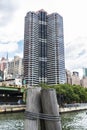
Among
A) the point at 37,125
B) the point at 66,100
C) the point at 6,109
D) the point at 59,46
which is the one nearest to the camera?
the point at 37,125

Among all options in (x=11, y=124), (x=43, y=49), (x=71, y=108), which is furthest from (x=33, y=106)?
(x=43, y=49)

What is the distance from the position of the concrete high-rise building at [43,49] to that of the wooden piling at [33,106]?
6508 inches

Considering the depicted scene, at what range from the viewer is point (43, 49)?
180 metres

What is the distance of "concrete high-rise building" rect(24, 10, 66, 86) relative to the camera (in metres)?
172

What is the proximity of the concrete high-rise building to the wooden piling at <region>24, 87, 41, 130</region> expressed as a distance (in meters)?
165

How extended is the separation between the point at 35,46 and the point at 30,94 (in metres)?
174

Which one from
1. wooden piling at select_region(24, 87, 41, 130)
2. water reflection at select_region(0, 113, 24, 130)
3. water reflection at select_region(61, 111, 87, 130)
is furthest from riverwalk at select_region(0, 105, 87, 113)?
wooden piling at select_region(24, 87, 41, 130)

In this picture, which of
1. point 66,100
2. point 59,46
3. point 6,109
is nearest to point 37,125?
point 6,109

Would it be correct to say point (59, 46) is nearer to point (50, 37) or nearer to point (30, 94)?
point (50, 37)

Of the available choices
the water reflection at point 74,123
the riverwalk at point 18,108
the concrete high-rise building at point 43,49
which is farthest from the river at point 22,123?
the concrete high-rise building at point 43,49

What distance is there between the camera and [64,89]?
263 ft

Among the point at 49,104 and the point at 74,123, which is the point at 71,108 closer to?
the point at 74,123

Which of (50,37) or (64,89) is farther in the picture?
(50,37)

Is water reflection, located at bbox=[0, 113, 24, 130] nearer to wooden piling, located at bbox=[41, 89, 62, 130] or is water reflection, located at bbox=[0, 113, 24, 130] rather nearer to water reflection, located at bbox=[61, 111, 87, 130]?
water reflection, located at bbox=[61, 111, 87, 130]
